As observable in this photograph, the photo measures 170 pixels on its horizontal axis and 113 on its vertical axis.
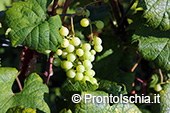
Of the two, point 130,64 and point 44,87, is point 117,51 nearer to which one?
point 130,64

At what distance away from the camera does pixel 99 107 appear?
33.7 inches

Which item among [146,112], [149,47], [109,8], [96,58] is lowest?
[146,112]

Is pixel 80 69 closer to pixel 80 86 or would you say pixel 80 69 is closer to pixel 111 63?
pixel 80 86

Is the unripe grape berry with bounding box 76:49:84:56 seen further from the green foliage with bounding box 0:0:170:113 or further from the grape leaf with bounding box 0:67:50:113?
the grape leaf with bounding box 0:67:50:113

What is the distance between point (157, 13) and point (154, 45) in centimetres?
16

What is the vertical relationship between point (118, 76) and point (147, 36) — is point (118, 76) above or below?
below

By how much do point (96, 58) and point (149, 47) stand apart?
0.39 metres

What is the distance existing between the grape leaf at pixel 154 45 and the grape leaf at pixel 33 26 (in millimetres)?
409

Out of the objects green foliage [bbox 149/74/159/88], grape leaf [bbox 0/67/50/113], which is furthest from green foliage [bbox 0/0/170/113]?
green foliage [bbox 149/74/159/88]

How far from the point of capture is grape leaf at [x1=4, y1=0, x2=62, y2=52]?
0.79 m

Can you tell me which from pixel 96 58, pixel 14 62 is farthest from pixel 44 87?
pixel 14 62

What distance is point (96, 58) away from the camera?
1299 mm

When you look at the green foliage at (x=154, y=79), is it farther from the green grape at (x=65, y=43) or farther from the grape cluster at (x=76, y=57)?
the green grape at (x=65, y=43)

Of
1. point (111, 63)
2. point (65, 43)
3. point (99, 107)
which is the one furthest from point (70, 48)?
point (111, 63)
